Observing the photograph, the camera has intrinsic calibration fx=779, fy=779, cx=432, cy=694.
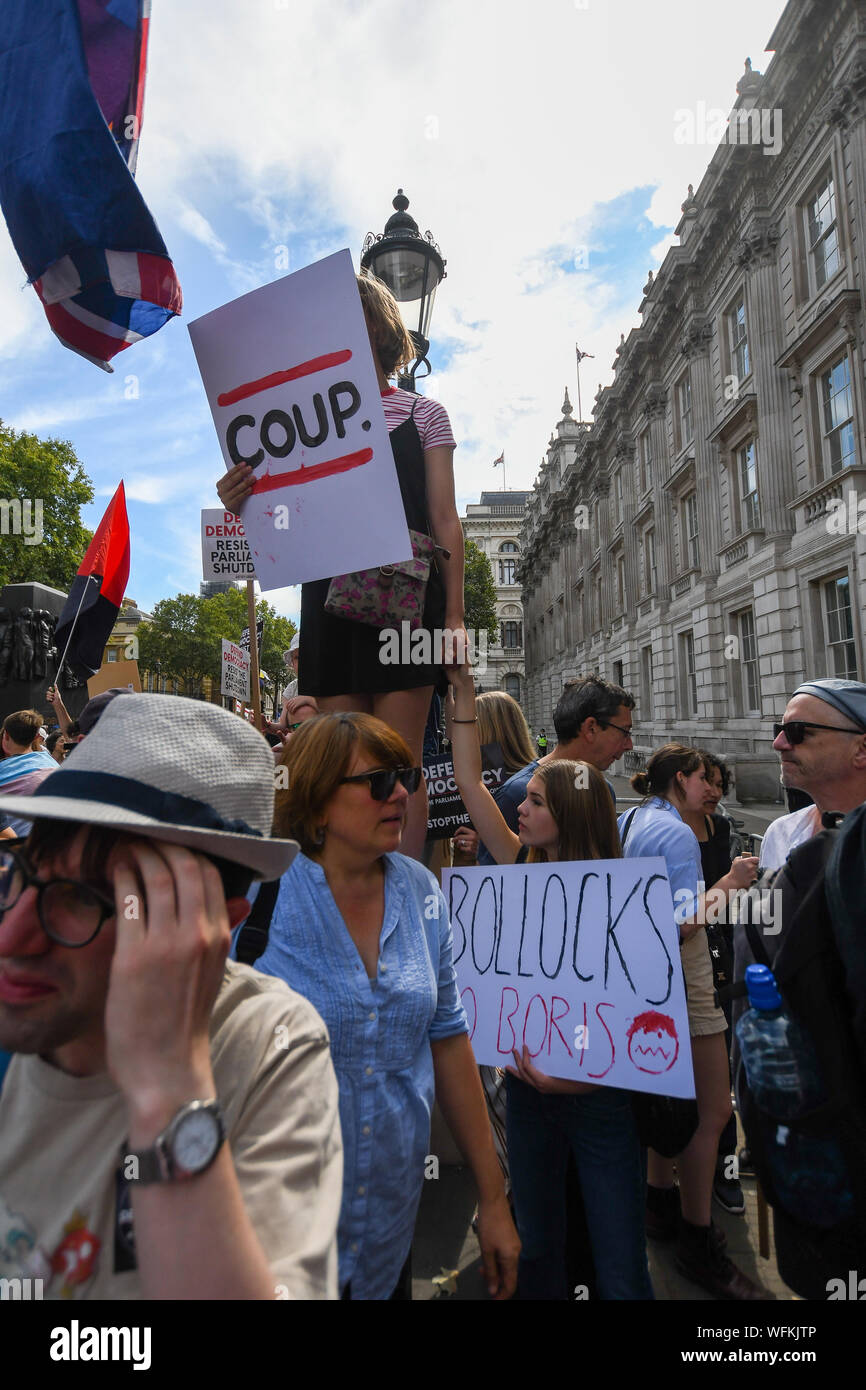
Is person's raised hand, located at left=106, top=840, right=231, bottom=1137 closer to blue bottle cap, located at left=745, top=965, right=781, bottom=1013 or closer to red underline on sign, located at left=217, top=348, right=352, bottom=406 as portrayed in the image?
blue bottle cap, located at left=745, top=965, right=781, bottom=1013

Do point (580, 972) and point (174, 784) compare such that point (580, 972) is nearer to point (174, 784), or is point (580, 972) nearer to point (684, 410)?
point (174, 784)

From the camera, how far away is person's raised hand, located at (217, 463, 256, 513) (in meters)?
2.41

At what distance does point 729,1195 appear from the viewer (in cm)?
354

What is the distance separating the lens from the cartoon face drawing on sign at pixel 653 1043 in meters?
2.25

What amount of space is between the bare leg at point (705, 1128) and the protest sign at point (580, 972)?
0.96 metres

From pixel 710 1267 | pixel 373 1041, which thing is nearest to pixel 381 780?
pixel 373 1041

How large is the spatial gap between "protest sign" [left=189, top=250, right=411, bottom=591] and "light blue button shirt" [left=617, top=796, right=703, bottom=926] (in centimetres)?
151

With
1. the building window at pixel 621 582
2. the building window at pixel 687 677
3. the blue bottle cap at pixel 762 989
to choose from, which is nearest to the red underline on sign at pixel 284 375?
the blue bottle cap at pixel 762 989

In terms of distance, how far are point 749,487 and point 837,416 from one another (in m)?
4.24

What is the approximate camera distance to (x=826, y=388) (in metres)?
17.2

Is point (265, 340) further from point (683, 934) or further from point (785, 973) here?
point (683, 934)

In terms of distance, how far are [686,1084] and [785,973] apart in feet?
3.12

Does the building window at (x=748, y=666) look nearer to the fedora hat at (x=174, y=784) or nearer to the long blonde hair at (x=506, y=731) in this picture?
the long blonde hair at (x=506, y=731)

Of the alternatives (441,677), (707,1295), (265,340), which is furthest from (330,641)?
(707,1295)
